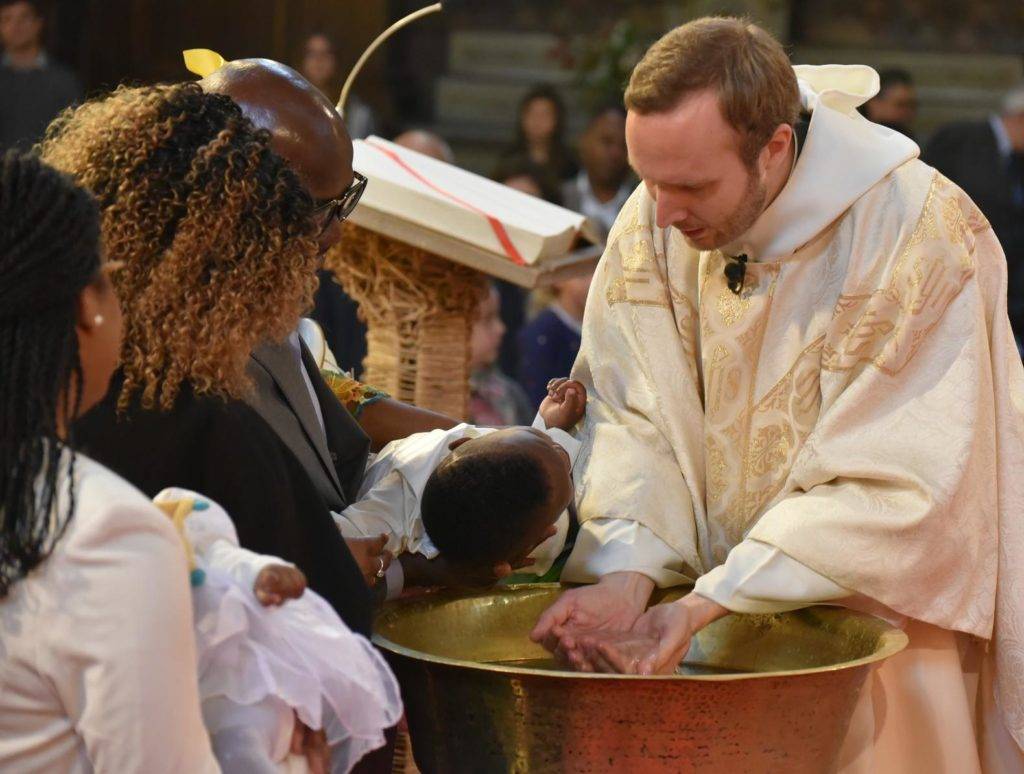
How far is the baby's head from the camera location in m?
2.45

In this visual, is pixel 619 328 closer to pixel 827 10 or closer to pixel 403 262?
pixel 403 262

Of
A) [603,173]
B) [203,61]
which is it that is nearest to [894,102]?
[603,173]

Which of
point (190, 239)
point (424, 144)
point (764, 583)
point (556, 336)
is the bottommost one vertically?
point (556, 336)

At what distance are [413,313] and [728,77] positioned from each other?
1.35 m

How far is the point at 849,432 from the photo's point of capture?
110 inches

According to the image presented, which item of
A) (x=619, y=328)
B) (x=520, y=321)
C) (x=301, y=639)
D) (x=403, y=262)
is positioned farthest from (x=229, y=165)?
(x=520, y=321)

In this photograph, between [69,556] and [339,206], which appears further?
[339,206]

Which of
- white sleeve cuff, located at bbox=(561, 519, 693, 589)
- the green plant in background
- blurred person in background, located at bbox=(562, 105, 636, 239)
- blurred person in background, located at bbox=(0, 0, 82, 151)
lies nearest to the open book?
white sleeve cuff, located at bbox=(561, 519, 693, 589)

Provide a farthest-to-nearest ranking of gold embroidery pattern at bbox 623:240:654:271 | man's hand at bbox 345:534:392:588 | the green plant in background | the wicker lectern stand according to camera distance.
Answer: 1. the green plant in background
2. the wicker lectern stand
3. gold embroidery pattern at bbox 623:240:654:271
4. man's hand at bbox 345:534:392:588

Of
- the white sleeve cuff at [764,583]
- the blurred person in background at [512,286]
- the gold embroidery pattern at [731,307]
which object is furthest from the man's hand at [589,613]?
the blurred person in background at [512,286]

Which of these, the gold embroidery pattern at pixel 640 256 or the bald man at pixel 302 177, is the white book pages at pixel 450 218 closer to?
the gold embroidery pattern at pixel 640 256

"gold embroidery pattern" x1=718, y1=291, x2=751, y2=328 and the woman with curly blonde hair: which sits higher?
the woman with curly blonde hair

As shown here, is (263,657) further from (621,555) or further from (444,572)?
(621,555)

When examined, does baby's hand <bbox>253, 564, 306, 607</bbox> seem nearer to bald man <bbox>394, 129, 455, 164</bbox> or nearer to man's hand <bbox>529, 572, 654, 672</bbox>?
man's hand <bbox>529, 572, 654, 672</bbox>
